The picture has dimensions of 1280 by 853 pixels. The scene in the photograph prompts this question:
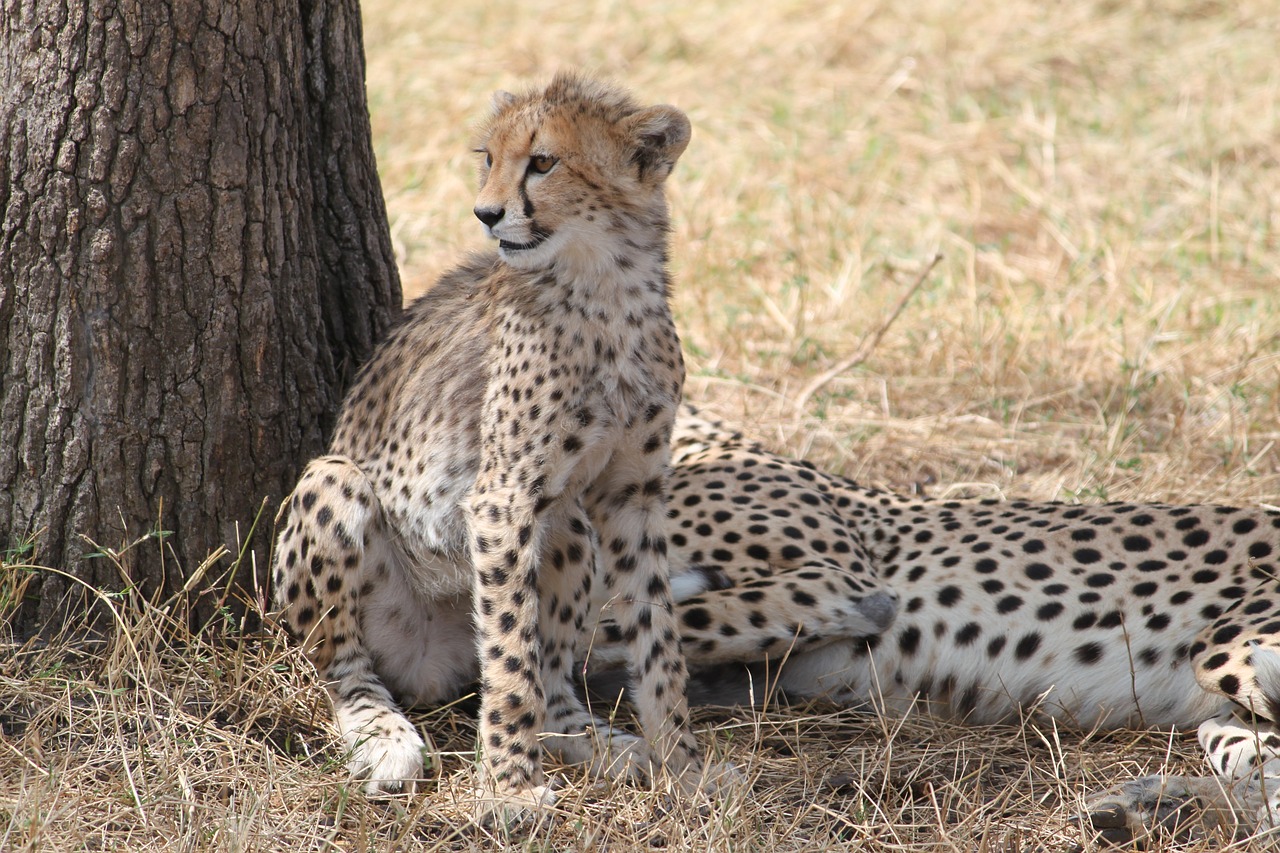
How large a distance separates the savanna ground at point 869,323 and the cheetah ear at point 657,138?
1.24 meters

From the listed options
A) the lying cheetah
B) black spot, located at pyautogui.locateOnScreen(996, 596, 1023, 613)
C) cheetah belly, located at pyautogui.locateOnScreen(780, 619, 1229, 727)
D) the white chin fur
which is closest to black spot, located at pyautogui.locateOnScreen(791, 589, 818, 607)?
the lying cheetah

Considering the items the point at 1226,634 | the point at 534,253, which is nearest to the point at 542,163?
the point at 534,253

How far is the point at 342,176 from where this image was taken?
339 cm

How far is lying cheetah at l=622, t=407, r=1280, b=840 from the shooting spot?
3.33 metres

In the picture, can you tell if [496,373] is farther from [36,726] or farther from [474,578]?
[36,726]

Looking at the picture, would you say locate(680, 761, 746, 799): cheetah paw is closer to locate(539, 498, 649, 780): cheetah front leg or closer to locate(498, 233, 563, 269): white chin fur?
locate(539, 498, 649, 780): cheetah front leg

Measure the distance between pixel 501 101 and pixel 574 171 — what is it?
0.38 meters

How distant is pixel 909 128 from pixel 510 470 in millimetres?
4781

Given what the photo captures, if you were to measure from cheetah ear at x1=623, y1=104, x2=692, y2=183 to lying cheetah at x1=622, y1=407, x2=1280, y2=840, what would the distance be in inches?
46.4

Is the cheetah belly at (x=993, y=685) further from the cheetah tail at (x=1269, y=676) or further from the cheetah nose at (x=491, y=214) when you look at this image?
the cheetah nose at (x=491, y=214)

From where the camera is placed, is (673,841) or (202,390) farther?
(202,390)

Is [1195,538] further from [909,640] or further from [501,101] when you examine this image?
[501,101]

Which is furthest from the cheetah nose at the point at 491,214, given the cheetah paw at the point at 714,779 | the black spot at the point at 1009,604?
the black spot at the point at 1009,604

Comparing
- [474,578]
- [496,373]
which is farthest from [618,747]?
[496,373]
